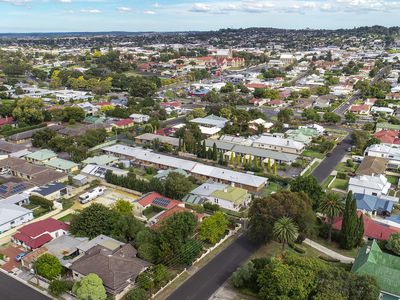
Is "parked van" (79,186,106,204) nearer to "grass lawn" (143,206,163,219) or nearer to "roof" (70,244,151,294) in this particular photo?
"grass lawn" (143,206,163,219)

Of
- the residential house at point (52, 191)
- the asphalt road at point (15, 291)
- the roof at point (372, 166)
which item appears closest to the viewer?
the asphalt road at point (15, 291)

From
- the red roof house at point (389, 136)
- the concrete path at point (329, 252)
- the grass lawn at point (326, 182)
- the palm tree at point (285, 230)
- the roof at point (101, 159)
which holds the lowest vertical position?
the concrete path at point (329, 252)

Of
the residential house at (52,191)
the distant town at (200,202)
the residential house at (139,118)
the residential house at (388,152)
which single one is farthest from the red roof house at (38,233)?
the residential house at (388,152)

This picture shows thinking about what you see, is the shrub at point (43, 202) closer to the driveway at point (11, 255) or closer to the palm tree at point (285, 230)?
the driveway at point (11, 255)

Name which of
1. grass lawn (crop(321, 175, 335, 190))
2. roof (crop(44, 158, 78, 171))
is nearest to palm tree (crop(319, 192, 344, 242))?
grass lawn (crop(321, 175, 335, 190))

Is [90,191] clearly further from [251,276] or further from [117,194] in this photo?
[251,276]

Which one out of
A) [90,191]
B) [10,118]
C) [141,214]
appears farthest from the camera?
[10,118]

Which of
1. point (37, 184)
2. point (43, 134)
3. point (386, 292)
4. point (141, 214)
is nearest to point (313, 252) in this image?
point (386, 292)
